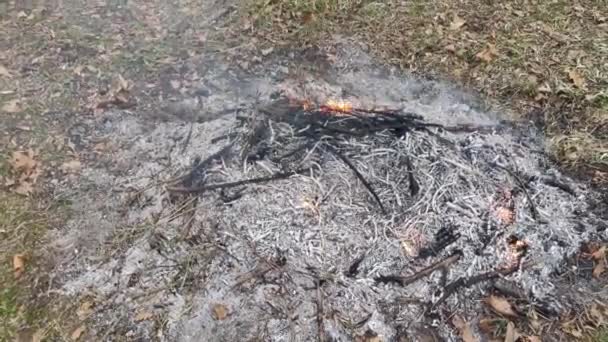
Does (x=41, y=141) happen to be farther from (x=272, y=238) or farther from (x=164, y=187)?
(x=272, y=238)

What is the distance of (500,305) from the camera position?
3027 millimetres

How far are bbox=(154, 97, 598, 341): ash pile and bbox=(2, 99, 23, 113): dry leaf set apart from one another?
5.60ft

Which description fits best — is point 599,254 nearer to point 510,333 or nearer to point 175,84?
point 510,333

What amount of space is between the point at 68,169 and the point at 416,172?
246cm

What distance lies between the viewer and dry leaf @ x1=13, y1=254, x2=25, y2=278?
319 centimetres

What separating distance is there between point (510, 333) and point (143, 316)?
2096mm

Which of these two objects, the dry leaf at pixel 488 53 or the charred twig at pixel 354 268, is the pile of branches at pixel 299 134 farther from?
the dry leaf at pixel 488 53

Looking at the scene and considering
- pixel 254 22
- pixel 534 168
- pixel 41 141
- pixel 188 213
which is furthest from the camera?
pixel 254 22

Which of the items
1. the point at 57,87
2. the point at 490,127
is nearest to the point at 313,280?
the point at 490,127

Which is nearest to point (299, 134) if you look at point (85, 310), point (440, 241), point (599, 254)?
point (440, 241)

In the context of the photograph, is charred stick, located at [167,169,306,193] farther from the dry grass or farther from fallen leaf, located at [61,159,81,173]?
the dry grass

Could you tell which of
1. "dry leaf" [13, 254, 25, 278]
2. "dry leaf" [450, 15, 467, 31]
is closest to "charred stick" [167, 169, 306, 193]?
"dry leaf" [13, 254, 25, 278]

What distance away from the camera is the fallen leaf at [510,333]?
2.89 m

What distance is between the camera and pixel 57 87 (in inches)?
169
